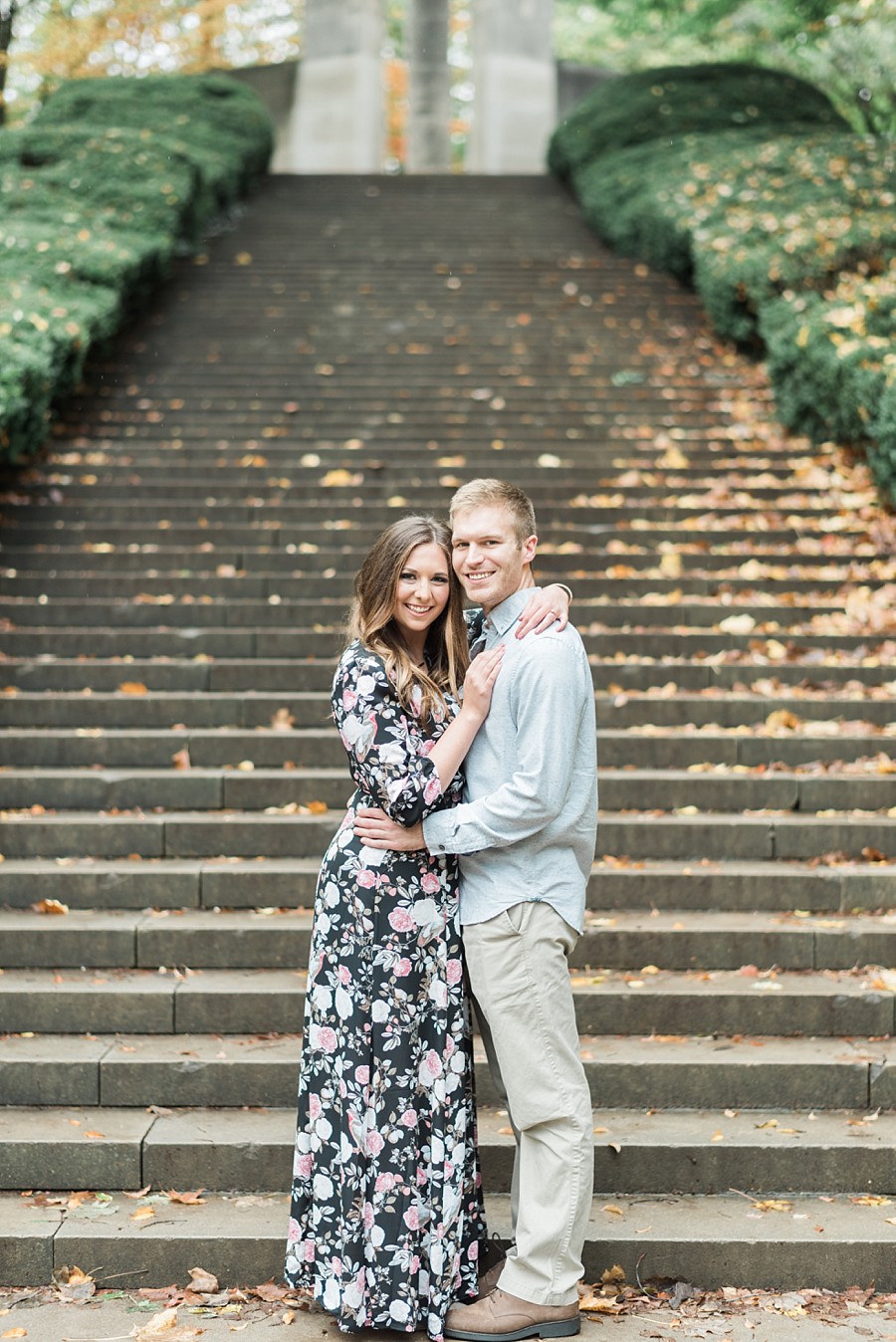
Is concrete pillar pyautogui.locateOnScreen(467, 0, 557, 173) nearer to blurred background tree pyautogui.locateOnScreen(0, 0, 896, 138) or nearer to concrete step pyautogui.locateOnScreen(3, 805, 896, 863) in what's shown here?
blurred background tree pyautogui.locateOnScreen(0, 0, 896, 138)

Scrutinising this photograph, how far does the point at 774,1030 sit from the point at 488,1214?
1209mm

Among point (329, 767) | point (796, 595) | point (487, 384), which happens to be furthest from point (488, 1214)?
point (487, 384)

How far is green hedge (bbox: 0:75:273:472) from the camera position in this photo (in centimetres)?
837

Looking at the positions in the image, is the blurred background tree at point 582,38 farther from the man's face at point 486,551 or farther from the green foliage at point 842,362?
the man's face at point 486,551

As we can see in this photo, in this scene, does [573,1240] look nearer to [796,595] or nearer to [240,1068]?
[240,1068]

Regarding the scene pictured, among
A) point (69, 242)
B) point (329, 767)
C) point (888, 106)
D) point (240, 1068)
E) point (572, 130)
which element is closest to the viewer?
point (240, 1068)

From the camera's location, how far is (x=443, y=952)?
2.94 meters

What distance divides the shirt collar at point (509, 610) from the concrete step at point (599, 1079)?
1.60 metres

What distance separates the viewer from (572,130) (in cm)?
1631

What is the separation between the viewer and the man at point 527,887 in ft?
9.19

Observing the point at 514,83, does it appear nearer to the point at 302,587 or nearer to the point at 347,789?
the point at 302,587

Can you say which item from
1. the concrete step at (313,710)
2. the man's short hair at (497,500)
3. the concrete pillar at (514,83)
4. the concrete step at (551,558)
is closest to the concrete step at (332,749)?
the concrete step at (313,710)

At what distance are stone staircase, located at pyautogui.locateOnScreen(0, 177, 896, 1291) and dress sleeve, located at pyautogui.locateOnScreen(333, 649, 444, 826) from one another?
4.39ft

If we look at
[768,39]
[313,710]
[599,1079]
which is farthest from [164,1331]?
[768,39]
